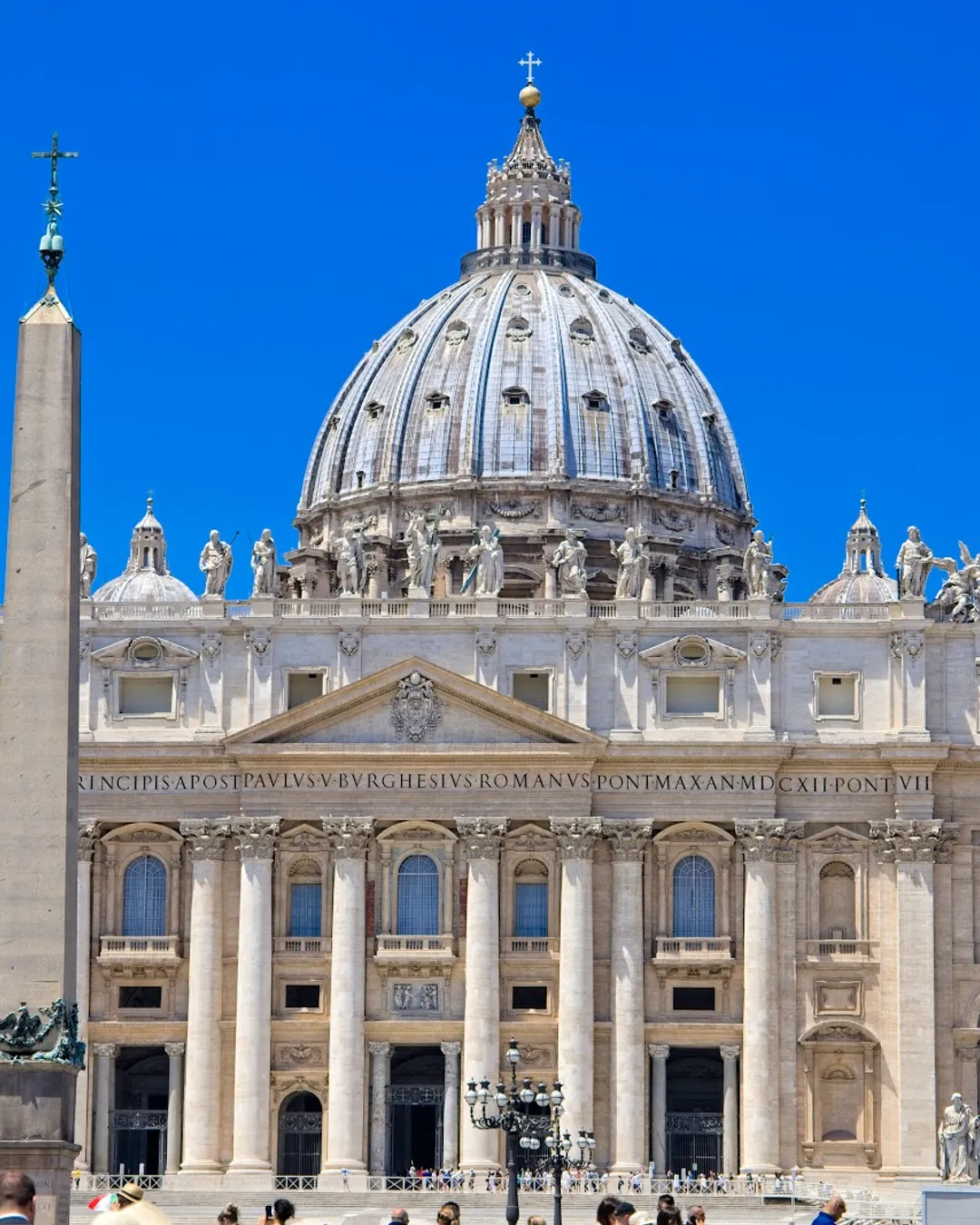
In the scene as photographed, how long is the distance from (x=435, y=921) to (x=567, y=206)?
48.7 meters

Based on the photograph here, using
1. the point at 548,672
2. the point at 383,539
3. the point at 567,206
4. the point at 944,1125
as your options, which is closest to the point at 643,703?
the point at 548,672

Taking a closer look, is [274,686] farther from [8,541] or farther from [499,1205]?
[8,541]

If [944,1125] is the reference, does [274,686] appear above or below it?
above

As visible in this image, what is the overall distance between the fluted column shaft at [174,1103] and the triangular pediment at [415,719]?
7.94 m

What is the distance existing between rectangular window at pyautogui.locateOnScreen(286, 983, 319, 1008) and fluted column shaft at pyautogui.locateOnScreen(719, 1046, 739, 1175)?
1043 cm

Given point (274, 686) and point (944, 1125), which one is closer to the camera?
point (944, 1125)

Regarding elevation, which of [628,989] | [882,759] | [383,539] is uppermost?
[383,539]

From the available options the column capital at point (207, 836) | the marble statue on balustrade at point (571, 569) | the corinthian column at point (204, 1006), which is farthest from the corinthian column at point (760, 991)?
the corinthian column at point (204, 1006)

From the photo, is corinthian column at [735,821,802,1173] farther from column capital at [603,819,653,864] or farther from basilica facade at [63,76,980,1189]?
column capital at [603,819,653,864]

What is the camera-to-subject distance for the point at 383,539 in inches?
4296

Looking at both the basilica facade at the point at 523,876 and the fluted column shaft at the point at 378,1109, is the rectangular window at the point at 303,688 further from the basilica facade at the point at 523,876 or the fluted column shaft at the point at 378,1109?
the fluted column shaft at the point at 378,1109

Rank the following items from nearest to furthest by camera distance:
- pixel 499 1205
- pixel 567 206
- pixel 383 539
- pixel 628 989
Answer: pixel 499 1205 → pixel 628 989 → pixel 383 539 → pixel 567 206

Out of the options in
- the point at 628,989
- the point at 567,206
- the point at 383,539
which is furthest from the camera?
the point at 567,206

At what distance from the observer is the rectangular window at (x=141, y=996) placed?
81375 mm
